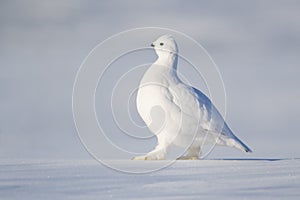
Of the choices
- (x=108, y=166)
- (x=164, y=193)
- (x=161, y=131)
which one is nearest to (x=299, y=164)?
(x=161, y=131)

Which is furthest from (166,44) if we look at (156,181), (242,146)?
(156,181)

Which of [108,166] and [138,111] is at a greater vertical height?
[138,111]

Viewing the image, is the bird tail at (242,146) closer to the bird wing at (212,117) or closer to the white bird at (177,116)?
the white bird at (177,116)

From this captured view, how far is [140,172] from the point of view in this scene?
1092 centimetres

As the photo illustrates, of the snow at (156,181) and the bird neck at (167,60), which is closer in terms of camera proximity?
the snow at (156,181)

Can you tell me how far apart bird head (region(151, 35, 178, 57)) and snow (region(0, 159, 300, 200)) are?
1.91 metres

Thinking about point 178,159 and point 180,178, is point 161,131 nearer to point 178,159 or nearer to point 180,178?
point 178,159

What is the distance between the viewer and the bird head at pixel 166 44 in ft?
42.5

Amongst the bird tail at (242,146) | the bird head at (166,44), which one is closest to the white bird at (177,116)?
the bird tail at (242,146)

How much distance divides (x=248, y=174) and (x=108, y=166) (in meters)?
2.11

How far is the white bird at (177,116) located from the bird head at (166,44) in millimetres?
363

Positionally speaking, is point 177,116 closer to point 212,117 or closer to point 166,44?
point 212,117

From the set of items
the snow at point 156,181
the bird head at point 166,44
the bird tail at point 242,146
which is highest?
the bird head at point 166,44

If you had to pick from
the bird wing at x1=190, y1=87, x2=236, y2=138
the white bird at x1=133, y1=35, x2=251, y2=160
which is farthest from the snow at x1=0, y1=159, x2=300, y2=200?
the bird wing at x1=190, y1=87, x2=236, y2=138
